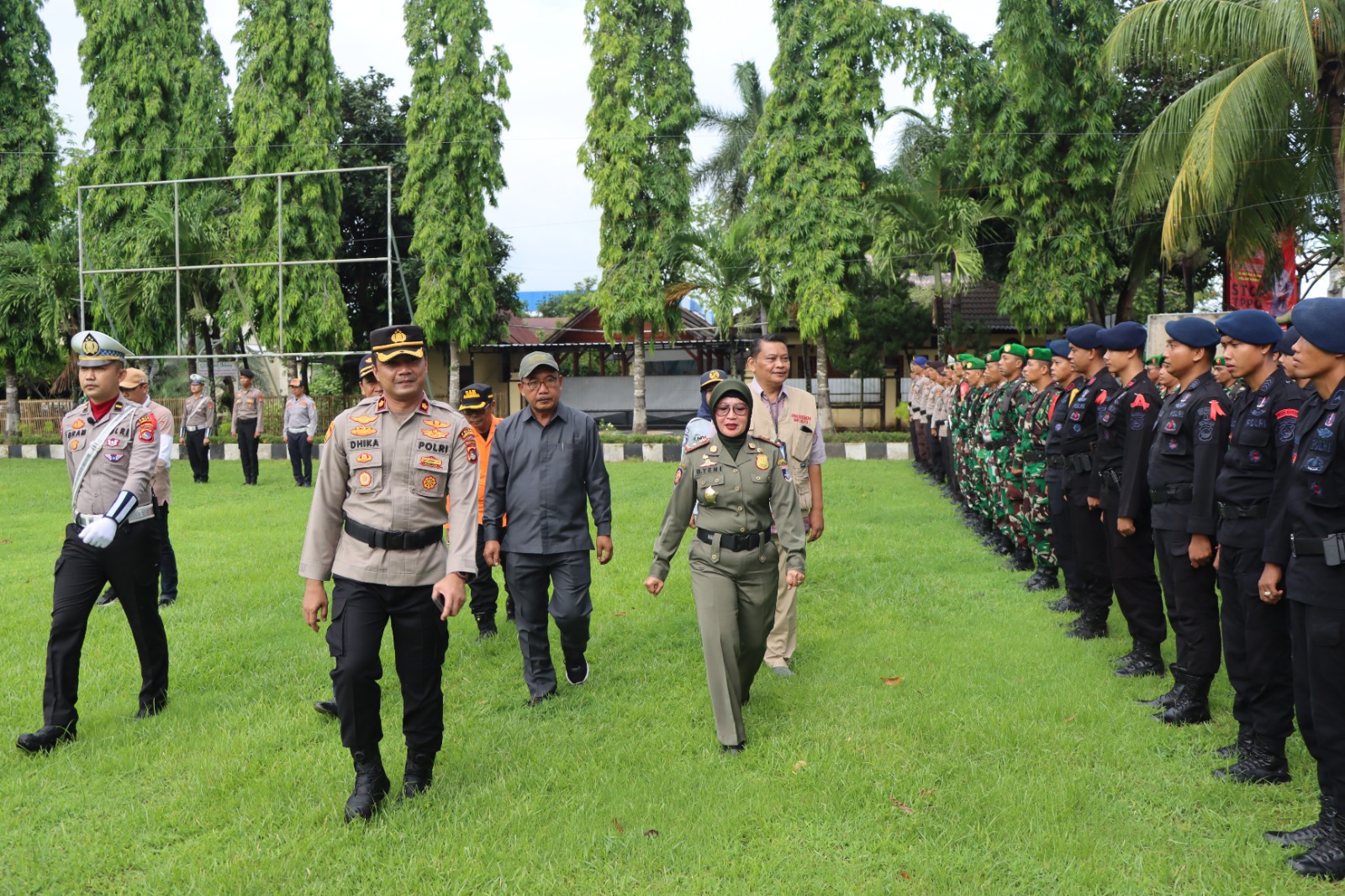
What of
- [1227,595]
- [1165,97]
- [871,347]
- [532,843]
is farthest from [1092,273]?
[532,843]

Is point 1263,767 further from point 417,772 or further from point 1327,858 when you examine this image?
point 417,772

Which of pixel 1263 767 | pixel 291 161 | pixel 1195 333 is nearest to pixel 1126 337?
pixel 1195 333

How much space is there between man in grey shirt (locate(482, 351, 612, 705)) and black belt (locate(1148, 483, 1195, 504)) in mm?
2983

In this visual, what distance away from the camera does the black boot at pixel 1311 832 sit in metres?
3.83

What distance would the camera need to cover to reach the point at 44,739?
5145mm

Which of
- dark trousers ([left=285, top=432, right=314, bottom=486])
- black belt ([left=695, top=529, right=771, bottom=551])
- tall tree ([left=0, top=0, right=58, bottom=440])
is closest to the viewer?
black belt ([left=695, top=529, right=771, bottom=551])

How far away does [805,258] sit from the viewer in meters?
25.0

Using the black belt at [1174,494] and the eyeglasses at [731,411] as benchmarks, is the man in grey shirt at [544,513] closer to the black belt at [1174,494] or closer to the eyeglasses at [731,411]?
the eyeglasses at [731,411]

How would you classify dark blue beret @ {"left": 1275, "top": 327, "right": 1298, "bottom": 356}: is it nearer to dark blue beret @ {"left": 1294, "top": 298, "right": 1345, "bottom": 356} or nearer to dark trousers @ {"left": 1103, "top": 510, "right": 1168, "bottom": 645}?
dark blue beret @ {"left": 1294, "top": 298, "right": 1345, "bottom": 356}

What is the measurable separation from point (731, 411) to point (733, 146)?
29446 millimetres

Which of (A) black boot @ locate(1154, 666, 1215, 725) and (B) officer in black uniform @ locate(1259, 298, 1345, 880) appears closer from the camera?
(B) officer in black uniform @ locate(1259, 298, 1345, 880)

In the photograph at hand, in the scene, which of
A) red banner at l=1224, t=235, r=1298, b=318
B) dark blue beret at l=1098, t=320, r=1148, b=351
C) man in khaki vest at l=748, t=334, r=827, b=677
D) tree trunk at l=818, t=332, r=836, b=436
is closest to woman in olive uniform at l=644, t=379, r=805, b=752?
man in khaki vest at l=748, t=334, r=827, b=677

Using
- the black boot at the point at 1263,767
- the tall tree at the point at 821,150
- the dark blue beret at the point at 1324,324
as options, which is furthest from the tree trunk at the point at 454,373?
the dark blue beret at the point at 1324,324

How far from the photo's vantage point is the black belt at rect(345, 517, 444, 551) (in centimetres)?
433
